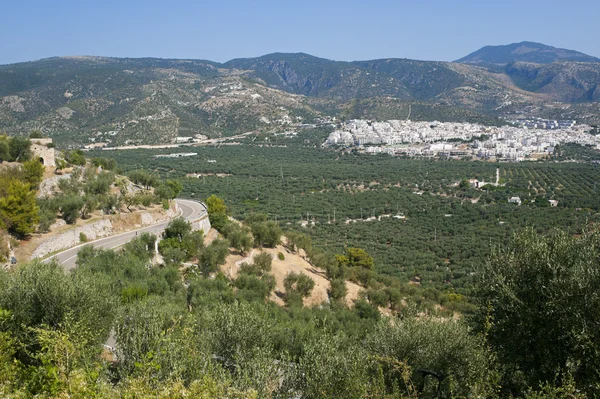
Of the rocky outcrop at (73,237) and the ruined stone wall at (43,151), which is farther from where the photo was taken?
the ruined stone wall at (43,151)

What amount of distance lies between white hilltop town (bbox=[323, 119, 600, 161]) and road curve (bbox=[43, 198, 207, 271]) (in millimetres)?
84164

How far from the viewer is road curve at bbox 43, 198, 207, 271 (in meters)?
21.1

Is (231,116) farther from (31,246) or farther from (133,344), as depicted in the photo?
(133,344)

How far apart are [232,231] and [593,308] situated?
23.4 metres

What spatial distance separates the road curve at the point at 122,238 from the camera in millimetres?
21141

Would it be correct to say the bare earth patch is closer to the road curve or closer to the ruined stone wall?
the road curve

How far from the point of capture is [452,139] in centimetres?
13112

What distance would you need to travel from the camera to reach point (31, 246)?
21625mm

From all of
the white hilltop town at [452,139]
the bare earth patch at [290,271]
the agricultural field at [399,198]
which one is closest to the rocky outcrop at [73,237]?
the bare earth patch at [290,271]

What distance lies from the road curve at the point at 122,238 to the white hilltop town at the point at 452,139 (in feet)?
276

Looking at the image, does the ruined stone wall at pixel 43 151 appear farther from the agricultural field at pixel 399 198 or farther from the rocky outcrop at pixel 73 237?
the agricultural field at pixel 399 198

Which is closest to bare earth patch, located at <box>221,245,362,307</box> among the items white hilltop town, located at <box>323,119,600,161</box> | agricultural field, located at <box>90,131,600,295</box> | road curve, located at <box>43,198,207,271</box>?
road curve, located at <box>43,198,207,271</box>

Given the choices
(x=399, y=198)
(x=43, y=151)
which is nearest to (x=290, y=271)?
(x=43, y=151)

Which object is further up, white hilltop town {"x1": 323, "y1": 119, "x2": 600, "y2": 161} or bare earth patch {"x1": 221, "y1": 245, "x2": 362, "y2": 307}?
white hilltop town {"x1": 323, "y1": 119, "x2": 600, "y2": 161}
